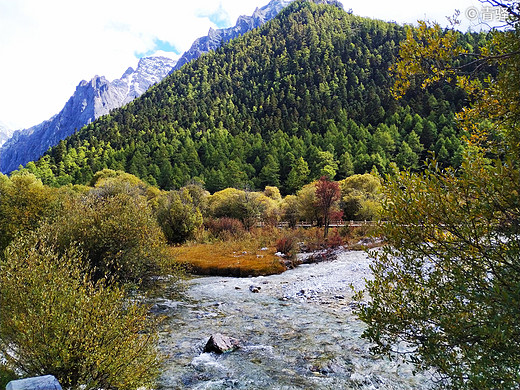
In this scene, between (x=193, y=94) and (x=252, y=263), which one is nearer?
(x=252, y=263)

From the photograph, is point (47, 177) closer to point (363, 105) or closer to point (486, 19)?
point (486, 19)

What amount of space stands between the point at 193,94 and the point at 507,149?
7882 inches

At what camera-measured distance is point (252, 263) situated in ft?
103

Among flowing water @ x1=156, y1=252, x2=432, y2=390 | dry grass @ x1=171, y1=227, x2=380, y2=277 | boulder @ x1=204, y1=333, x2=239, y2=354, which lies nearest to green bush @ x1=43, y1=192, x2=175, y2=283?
flowing water @ x1=156, y1=252, x2=432, y2=390

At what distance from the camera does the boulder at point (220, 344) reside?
1333cm

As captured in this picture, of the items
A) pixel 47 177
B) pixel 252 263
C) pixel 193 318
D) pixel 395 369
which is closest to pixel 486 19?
pixel 395 369

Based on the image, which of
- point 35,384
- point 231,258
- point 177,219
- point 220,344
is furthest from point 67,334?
point 177,219

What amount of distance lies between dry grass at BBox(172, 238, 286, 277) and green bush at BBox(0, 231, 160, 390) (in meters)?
16.5

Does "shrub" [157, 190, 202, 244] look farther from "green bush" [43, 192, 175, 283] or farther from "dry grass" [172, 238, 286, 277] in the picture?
"green bush" [43, 192, 175, 283]

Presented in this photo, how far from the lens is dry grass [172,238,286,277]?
29844 mm

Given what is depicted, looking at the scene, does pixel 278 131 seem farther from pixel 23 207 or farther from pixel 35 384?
pixel 35 384

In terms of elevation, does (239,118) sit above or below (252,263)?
above

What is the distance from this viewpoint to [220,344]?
44.2 feet

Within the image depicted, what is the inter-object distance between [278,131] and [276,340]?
433 ft
